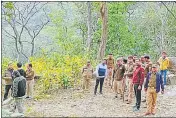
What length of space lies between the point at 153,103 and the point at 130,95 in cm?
160

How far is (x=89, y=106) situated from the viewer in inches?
558

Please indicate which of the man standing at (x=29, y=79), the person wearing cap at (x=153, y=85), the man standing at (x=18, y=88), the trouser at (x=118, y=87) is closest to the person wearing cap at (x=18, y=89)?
the man standing at (x=18, y=88)

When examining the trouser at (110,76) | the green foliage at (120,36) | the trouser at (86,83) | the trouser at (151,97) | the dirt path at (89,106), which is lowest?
the dirt path at (89,106)

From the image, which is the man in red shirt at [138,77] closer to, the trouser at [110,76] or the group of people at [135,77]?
the group of people at [135,77]

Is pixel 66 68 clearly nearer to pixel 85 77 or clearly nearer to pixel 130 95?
pixel 85 77

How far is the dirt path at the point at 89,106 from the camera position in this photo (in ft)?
42.4

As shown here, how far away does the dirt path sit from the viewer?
1291 centimetres

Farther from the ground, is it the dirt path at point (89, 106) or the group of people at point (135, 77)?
the group of people at point (135, 77)

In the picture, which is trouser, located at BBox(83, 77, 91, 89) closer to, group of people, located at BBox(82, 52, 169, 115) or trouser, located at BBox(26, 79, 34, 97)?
group of people, located at BBox(82, 52, 169, 115)

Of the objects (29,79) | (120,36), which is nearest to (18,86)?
(29,79)

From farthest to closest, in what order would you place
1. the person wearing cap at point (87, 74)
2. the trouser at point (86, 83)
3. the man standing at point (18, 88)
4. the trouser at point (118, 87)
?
the trouser at point (86, 83), the person wearing cap at point (87, 74), the trouser at point (118, 87), the man standing at point (18, 88)

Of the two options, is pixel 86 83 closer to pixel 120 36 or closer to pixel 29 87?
pixel 29 87

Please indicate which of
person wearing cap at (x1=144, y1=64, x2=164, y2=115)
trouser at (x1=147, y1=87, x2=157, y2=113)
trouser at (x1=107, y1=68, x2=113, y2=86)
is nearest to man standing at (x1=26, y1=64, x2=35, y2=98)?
trouser at (x1=107, y1=68, x2=113, y2=86)

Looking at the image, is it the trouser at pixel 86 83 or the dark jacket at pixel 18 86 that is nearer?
the dark jacket at pixel 18 86
